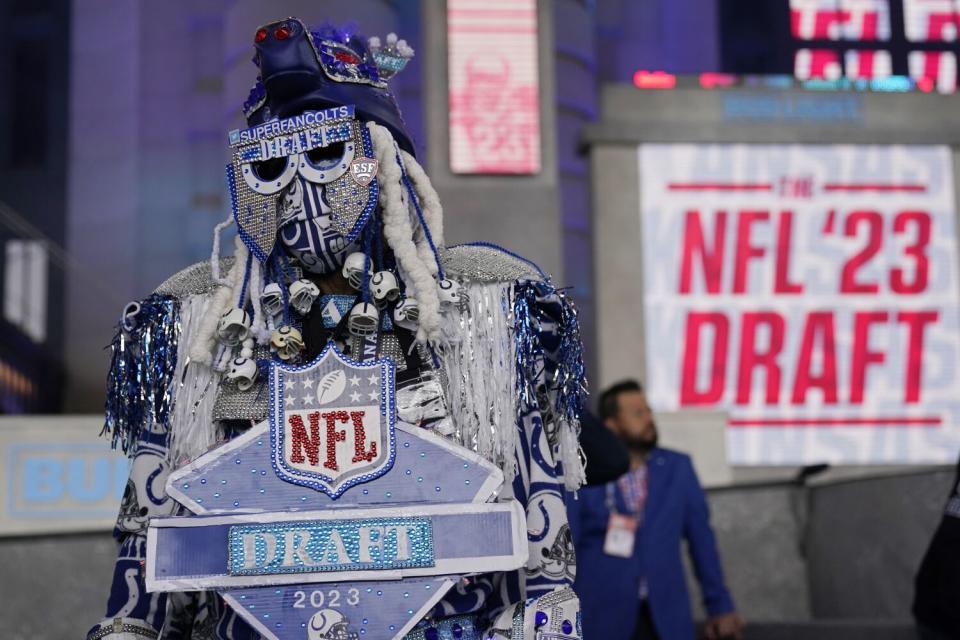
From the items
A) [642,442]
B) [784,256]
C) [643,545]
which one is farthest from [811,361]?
[643,545]

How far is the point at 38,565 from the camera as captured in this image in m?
4.15

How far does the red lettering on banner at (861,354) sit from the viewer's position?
25.2 feet

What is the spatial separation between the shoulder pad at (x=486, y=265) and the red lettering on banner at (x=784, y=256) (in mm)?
6126

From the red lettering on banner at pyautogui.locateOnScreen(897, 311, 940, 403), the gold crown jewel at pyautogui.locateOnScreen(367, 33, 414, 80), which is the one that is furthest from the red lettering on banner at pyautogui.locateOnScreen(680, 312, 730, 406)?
the gold crown jewel at pyautogui.locateOnScreen(367, 33, 414, 80)

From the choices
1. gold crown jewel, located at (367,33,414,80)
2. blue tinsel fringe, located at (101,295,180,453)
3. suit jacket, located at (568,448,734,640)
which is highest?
gold crown jewel, located at (367,33,414,80)

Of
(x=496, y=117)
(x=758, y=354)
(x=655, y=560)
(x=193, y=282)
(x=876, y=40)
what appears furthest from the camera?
(x=876, y=40)

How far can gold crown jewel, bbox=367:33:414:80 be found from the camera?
1.90 m

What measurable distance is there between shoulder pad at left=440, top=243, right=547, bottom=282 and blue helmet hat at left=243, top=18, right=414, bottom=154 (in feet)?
0.57

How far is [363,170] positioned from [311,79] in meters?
0.16

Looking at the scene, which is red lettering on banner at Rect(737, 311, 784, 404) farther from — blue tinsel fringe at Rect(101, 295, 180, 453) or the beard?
blue tinsel fringe at Rect(101, 295, 180, 453)

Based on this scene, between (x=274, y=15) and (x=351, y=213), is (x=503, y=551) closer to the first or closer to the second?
(x=351, y=213)

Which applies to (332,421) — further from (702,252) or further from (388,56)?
(702,252)

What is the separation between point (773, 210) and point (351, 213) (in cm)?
638

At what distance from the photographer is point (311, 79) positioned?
67.8 inches
